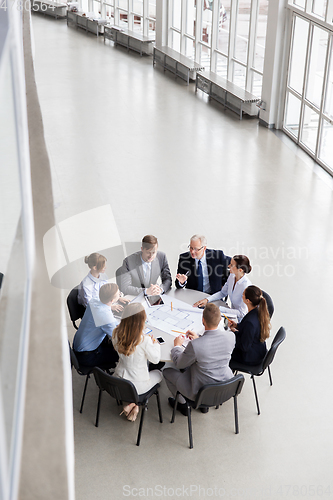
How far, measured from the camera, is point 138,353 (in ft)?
13.6

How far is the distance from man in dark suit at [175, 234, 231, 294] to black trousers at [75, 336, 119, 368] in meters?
1.15

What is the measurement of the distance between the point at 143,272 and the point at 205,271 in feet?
2.25

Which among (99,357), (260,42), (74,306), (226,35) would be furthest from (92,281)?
(226,35)

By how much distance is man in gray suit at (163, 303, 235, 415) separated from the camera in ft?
13.4

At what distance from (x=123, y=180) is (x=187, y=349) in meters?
5.92

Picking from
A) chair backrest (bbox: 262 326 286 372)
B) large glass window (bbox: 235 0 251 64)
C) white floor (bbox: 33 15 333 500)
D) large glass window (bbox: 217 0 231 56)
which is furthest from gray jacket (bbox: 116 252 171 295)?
large glass window (bbox: 217 0 231 56)

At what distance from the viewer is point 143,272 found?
5398 millimetres

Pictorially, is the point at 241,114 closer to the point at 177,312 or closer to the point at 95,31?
the point at 177,312

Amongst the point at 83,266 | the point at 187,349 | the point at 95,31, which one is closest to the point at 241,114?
the point at 83,266

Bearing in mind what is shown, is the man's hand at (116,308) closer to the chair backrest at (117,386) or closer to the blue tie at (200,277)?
the chair backrest at (117,386)

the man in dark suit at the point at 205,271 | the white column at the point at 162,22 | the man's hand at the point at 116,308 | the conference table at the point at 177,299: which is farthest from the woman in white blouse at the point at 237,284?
the white column at the point at 162,22

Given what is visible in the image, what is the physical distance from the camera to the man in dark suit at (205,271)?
5438 mm

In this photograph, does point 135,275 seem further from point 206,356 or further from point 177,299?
point 206,356

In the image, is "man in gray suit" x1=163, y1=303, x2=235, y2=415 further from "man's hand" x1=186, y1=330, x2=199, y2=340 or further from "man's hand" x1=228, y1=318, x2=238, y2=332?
"man's hand" x1=228, y1=318, x2=238, y2=332
